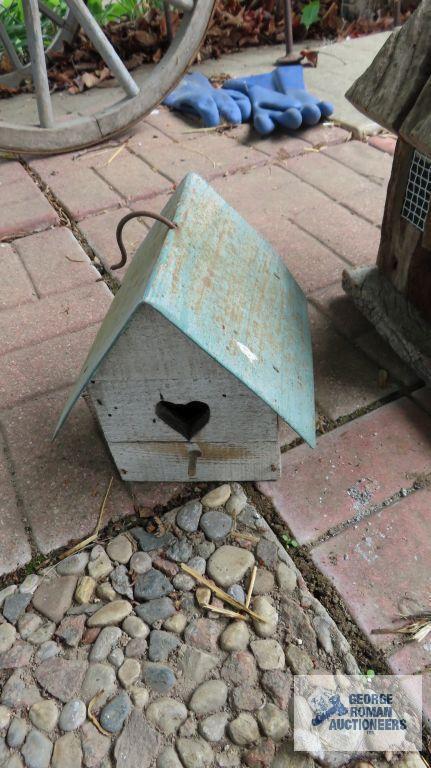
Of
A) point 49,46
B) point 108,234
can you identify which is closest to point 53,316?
point 108,234

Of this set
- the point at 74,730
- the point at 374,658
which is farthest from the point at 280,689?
the point at 74,730

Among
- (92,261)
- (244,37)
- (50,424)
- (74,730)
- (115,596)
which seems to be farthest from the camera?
(244,37)

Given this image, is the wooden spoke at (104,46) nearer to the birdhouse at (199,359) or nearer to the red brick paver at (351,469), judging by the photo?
the birdhouse at (199,359)

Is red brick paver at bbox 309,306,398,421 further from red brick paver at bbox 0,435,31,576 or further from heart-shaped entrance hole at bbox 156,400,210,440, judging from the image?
red brick paver at bbox 0,435,31,576

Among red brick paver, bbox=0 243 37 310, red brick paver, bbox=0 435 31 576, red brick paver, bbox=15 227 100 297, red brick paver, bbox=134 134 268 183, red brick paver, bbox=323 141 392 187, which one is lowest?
red brick paver, bbox=0 435 31 576

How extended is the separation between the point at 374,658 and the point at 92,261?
1738 mm

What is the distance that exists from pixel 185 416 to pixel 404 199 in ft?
2.84

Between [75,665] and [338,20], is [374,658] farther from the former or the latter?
[338,20]

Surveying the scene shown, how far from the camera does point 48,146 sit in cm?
296

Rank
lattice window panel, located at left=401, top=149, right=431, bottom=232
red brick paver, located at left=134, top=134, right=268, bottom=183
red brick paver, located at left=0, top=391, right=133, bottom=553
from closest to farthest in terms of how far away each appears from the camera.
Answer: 1. red brick paver, located at left=0, top=391, right=133, bottom=553
2. lattice window panel, located at left=401, top=149, right=431, bottom=232
3. red brick paver, located at left=134, top=134, right=268, bottom=183

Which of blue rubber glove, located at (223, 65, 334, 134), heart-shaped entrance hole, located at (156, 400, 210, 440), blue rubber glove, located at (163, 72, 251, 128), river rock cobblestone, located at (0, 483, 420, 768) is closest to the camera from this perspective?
river rock cobblestone, located at (0, 483, 420, 768)

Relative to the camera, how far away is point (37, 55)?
279 cm

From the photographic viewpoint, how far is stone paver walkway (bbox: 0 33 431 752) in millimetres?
1451

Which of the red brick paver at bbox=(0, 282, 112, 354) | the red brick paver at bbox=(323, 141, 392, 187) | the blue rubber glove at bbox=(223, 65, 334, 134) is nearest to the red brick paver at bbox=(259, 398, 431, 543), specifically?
the red brick paver at bbox=(0, 282, 112, 354)
